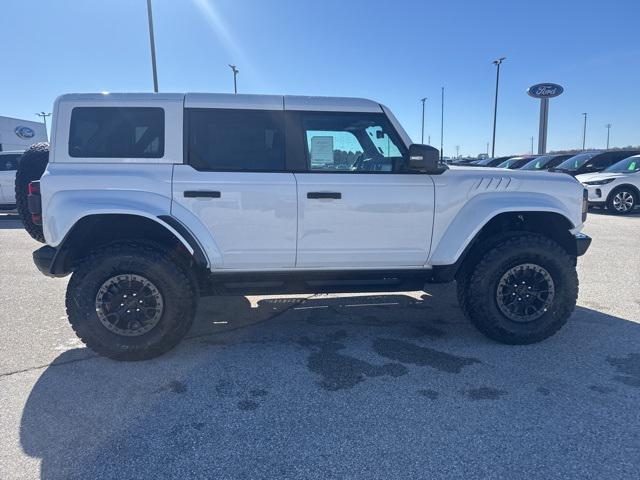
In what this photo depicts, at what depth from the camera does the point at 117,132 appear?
3.41 metres

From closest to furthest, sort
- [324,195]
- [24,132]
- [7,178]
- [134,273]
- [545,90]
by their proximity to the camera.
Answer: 1. [134,273]
2. [324,195]
3. [7,178]
4. [545,90]
5. [24,132]

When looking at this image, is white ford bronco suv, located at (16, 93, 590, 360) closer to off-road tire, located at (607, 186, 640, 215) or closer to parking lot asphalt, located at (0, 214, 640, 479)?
parking lot asphalt, located at (0, 214, 640, 479)

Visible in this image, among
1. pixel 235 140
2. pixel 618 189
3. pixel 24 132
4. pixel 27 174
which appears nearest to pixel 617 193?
pixel 618 189

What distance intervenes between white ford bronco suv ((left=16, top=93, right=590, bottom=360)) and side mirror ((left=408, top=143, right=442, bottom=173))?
0.01 meters

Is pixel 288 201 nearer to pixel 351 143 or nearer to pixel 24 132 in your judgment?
pixel 351 143

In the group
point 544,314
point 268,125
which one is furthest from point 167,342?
point 544,314

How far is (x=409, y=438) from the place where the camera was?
7.97ft

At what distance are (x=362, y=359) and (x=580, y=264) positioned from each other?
4.80 metres

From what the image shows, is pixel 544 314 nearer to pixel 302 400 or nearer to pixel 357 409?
pixel 357 409

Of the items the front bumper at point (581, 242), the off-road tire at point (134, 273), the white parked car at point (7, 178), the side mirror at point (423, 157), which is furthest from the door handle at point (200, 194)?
the white parked car at point (7, 178)

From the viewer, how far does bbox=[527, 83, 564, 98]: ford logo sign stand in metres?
26.5

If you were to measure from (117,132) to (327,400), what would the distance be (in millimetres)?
2599

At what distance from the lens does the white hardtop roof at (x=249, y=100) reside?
11.3 feet

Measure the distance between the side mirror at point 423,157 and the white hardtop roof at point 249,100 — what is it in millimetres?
562
